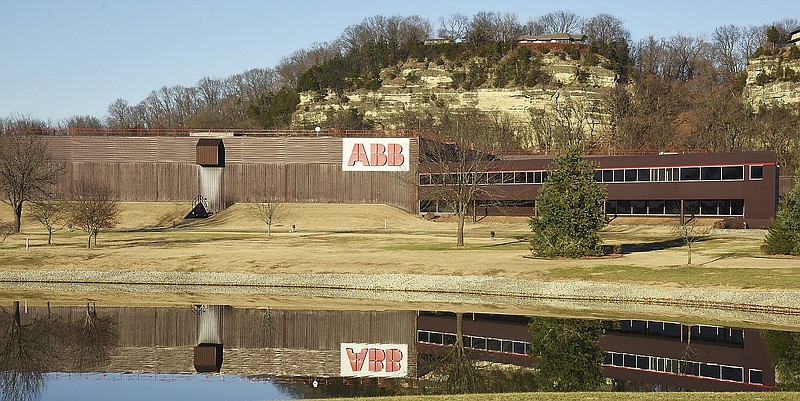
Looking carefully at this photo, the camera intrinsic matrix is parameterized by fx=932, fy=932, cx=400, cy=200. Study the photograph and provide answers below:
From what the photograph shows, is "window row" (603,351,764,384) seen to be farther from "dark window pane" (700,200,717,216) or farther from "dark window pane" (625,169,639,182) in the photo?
"dark window pane" (625,169,639,182)

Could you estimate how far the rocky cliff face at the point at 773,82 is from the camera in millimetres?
150625

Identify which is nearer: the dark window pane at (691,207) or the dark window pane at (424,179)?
the dark window pane at (691,207)

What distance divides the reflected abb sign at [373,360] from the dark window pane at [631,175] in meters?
52.0

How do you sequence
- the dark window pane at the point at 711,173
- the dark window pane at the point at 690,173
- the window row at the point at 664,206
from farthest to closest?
the dark window pane at the point at 690,173
the window row at the point at 664,206
the dark window pane at the point at 711,173

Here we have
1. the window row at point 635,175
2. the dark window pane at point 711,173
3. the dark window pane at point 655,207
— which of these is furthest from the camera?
the dark window pane at point 655,207

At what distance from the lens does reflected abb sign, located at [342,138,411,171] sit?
89688mm

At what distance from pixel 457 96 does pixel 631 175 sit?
91279 mm

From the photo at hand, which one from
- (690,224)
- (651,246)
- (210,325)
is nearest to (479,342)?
(210,325)

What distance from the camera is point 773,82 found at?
152875 mm

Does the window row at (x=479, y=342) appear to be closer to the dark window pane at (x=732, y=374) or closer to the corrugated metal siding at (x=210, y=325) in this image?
the dark window pane at (x=732, y=374)

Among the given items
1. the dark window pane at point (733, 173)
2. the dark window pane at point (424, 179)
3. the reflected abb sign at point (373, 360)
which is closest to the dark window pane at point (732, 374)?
the reflected abb sign at point (373, 360)

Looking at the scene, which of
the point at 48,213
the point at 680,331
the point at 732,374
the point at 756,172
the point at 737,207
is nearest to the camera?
the point at 732,374

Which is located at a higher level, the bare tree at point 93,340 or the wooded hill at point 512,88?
the wooded hill at point 512,88

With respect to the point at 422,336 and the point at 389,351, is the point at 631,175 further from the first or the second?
the point at 389,351
